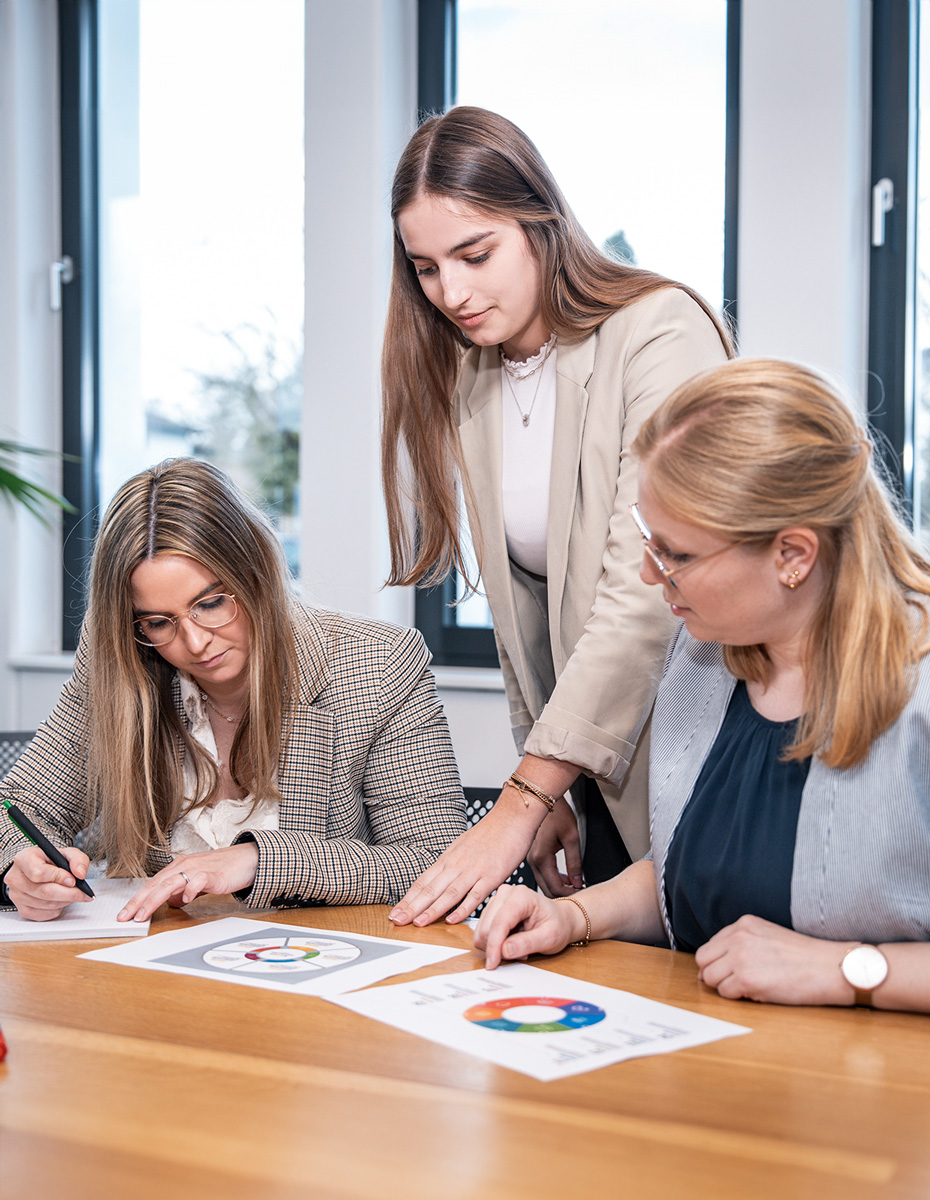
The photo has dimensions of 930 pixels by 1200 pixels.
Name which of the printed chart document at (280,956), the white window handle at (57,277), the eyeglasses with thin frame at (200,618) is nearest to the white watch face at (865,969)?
the printed chart document at (280,956)

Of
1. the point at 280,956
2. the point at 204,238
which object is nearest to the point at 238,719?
the point at 280,956

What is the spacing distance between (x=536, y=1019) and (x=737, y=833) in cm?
34

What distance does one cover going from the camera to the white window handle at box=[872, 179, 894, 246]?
→ 2480mm

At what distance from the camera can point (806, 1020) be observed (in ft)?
3.41

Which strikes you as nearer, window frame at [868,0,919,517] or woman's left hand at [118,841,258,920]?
woman's left hand at [118,841,258,920]

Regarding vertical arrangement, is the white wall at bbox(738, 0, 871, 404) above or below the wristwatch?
above

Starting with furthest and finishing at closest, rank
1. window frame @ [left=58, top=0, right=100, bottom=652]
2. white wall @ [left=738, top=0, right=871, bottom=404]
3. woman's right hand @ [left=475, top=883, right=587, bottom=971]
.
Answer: window frame @ [left=58, top=0, right=100, bottom=652]
white wall @ [left=738, top=0, right=871, bottom=404]
woman's right hand @ [left=475, top=883, right=587, bottom=971]

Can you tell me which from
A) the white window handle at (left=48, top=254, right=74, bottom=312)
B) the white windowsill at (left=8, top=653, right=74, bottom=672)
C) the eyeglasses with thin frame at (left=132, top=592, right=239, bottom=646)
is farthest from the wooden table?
the white window handle at (left=48, top=254, right=74, bottom=312)

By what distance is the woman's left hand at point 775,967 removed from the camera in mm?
1071

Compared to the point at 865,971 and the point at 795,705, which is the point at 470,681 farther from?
the point at 865,971

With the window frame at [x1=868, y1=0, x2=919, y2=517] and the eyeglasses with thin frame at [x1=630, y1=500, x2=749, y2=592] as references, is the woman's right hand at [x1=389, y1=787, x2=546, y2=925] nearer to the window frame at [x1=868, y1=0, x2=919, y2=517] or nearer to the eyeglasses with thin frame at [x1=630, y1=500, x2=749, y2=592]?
the eyeglasses with thin frame at [x1=630, y1=500, x2=749, y2=592]

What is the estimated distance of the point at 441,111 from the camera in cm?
297

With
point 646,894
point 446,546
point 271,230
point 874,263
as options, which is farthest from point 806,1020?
point 271,230

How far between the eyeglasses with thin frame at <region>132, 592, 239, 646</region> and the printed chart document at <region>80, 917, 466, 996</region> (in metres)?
0.44
